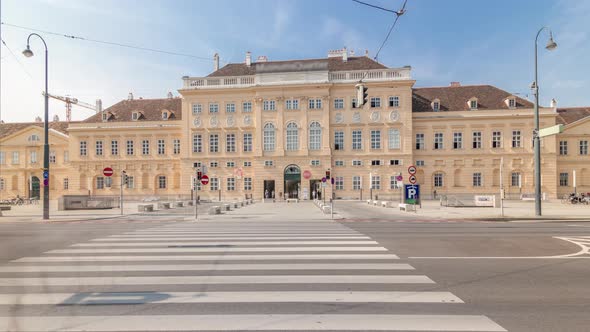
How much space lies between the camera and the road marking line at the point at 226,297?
17.4 feet

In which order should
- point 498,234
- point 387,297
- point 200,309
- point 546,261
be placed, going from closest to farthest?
point 200,309 → point 387,297 → point 546,261 → point 498,234

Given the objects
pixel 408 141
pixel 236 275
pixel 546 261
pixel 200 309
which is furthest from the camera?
pixel 408 141

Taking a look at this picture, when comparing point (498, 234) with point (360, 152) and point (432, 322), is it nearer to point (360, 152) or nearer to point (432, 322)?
point (432, 322)

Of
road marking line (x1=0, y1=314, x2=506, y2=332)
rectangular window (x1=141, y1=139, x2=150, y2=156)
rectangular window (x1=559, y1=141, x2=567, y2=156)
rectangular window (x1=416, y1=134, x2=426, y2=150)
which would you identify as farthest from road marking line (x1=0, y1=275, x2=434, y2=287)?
rectangular window (x1=559, y1=141, x2=567, y2=156)

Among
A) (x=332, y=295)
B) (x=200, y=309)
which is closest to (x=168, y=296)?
(x=200, y=309)

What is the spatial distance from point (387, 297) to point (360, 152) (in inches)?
1665

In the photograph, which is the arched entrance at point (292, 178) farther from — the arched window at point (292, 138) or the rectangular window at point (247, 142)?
the rectangular window at point (247, 142)

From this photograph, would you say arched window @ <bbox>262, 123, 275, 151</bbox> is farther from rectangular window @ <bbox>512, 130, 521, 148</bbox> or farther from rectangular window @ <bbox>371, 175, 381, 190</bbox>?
rectangular window @ <bbox>512, 130, 521, 148</bbox>

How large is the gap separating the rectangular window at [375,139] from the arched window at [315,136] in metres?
7.12

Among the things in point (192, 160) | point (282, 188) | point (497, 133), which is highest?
point (497, 133)

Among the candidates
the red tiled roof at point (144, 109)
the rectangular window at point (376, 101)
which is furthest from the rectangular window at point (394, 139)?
the red tiled roof at point (144, 109)

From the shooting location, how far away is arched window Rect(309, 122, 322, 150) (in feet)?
153

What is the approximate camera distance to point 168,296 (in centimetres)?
554

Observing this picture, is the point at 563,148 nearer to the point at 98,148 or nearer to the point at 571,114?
the point at 571,114
